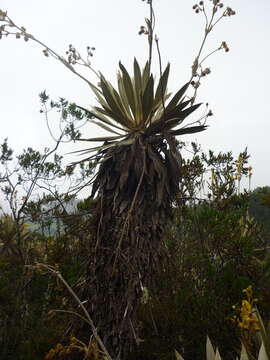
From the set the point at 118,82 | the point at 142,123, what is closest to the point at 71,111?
the point at 118,82

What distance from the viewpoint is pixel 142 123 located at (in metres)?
3.25

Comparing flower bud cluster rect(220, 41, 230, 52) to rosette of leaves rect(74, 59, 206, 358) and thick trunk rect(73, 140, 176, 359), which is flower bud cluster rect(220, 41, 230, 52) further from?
thick trunk rect(73, 140, 176, 359)

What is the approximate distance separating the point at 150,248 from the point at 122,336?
0.77 meters

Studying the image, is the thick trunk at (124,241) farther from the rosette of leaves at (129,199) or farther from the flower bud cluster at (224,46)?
the flower bud cluster at (224,46)

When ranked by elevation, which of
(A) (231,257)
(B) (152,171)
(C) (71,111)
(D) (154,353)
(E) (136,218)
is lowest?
(D) (154,353)

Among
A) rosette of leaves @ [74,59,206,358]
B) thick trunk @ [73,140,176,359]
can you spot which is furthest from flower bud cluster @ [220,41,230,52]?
thick trunk @ [73,140,176,359]

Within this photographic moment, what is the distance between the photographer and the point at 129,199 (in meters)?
2.84

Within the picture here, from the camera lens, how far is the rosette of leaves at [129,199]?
8.05 ft

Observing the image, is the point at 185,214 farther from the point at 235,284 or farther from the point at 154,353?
the point at 154,353

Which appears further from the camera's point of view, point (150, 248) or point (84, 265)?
point (84, 265)

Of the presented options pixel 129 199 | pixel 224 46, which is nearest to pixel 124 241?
pixel 129 199

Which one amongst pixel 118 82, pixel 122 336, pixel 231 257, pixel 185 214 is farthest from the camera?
pixel 185 214

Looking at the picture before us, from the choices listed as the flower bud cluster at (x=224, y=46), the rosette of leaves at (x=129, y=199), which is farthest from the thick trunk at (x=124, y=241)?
the flower bud cluster at (x=224, y=46)

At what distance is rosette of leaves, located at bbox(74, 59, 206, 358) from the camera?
2455 millimetres
